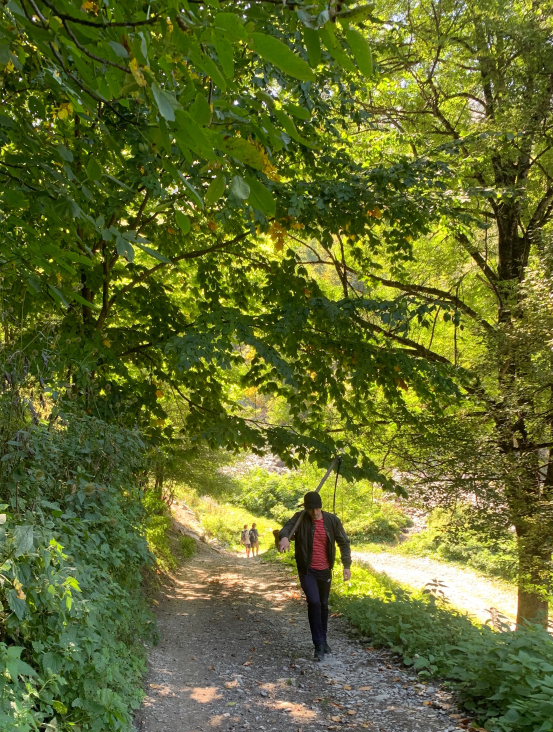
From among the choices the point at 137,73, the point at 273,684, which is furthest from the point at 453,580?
the point at 137,73

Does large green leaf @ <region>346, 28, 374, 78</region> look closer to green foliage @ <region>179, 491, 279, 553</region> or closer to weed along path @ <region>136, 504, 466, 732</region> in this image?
weed along path @ <region>136, 504, 466, 732</region>

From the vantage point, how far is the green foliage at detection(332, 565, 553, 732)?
3.76 m

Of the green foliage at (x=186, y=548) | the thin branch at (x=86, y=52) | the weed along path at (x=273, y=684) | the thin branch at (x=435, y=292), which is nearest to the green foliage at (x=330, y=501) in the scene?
the thin branch at (x=435, y=292)

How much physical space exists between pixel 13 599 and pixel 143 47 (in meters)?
2.59

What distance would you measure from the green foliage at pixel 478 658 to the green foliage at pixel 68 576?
2569 mm

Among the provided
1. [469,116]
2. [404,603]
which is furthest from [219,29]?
[469,116]

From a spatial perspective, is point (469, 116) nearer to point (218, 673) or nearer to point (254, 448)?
point (254, 448)

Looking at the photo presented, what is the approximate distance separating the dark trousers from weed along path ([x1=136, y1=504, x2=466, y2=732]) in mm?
290

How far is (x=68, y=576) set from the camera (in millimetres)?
3252

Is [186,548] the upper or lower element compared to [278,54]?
lower

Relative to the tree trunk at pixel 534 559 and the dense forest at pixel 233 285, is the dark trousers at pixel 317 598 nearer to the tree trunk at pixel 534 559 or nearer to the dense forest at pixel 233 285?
the dense forest at pixel 233 285

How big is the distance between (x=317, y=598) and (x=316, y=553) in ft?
1.51

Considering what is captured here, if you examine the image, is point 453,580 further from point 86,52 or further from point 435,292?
point 86,52

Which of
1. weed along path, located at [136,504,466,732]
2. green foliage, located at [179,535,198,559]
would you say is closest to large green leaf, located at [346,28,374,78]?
weed along path, located at [136,504,466,732]
